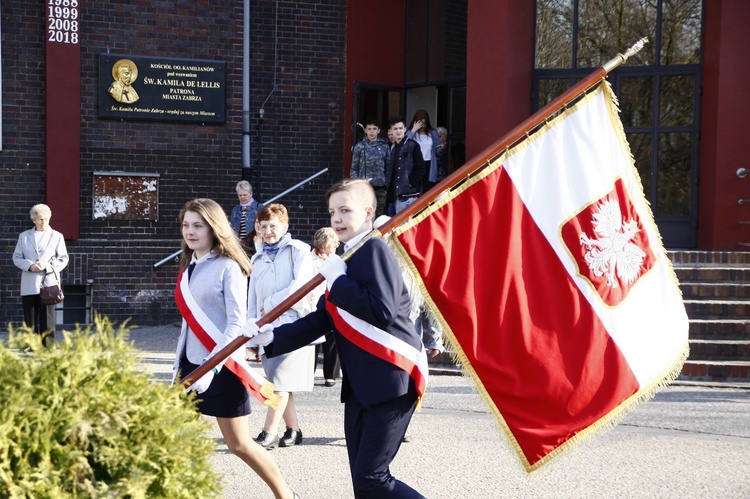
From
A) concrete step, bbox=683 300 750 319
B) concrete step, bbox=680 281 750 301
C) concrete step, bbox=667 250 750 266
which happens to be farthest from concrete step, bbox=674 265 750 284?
concrete step, bbox=683 300 750 319

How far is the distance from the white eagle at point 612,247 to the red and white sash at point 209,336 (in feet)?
5.56

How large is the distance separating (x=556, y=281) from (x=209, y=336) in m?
1.83

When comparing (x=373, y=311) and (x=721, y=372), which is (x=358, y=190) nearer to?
(x=373, y=311)

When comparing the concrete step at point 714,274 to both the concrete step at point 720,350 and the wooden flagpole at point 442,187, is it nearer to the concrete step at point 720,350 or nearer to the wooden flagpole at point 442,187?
the concrete step at point 720,350

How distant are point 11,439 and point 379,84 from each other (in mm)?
13495

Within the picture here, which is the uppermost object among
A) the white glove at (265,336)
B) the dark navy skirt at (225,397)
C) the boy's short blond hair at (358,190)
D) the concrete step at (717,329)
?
the boy's short blond hair at (358,190)

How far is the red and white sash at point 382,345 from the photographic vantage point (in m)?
4.44

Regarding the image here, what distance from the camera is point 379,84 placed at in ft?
52.1

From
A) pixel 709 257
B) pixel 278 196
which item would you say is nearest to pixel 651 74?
pixel 709 257

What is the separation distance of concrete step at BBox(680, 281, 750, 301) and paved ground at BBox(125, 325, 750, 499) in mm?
2222

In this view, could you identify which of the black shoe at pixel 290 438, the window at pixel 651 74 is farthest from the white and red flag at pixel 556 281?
the window at pixel 651 74

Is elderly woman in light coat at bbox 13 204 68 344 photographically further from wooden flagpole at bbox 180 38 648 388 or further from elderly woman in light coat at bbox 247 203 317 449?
wooden flagpole at bbox 180 38 648 388

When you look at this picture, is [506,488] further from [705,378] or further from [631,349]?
[705,378]

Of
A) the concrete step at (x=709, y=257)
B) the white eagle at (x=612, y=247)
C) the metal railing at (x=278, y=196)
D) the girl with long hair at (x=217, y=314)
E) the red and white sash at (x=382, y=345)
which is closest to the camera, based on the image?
the red and white sash at (x=382, y=345)
